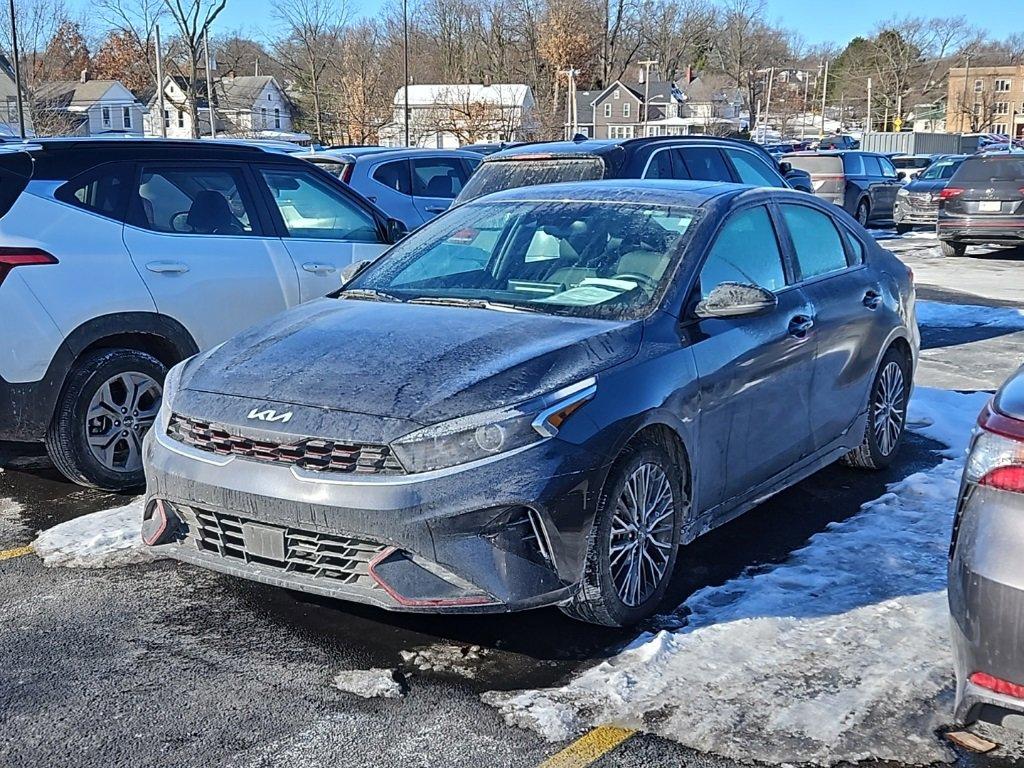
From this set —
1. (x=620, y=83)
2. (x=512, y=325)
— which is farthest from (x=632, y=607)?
(x=620, y=83)

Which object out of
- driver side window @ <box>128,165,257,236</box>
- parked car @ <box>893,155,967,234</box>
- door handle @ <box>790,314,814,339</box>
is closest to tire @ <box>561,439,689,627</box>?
door handle @ <box>790,314,814,339</box>

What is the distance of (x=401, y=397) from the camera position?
12.3ft

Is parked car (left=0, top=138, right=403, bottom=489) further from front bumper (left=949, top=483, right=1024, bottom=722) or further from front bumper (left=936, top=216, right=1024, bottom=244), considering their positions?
front bumper (left=936, top=216, right=1024, bottom=244)

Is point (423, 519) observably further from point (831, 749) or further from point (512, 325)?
point (831, 749)

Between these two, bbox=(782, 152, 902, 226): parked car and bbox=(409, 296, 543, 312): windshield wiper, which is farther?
bbox=(782, 152, 902, 226): parked car

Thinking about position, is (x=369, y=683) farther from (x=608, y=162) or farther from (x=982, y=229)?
(x=982, y=229)

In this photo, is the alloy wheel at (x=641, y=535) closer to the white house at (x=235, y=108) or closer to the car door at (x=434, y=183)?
the car door at (x=434, y=183)

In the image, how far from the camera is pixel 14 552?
494cm

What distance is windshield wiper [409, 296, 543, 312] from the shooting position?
4.56 meters

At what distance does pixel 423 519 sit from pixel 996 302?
11.4 m

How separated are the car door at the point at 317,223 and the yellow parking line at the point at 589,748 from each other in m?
3.94

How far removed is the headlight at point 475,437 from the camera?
3.62 meters

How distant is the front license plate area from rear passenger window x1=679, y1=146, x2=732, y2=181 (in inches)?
268

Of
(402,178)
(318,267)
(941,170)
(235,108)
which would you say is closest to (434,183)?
(402,178)
